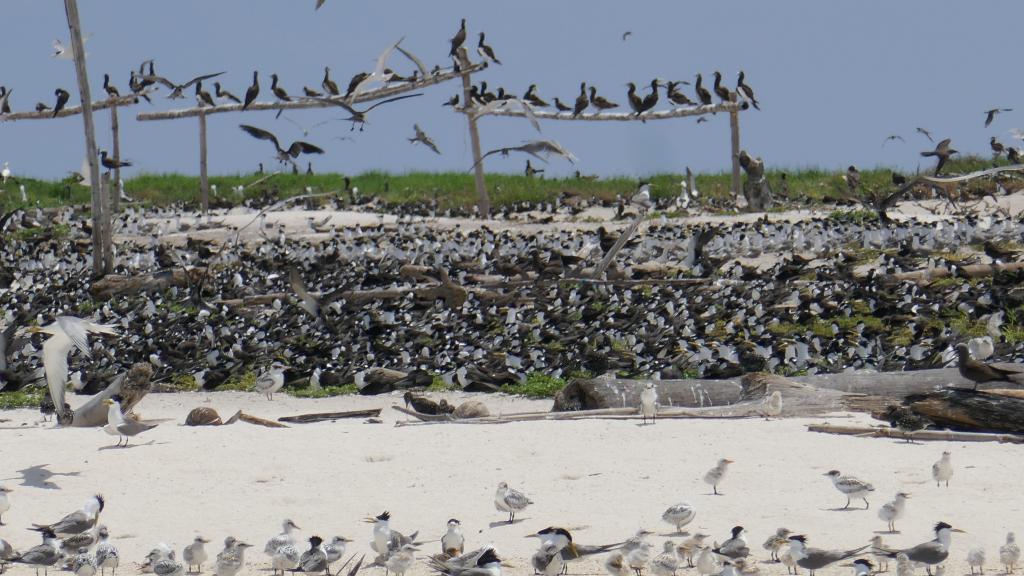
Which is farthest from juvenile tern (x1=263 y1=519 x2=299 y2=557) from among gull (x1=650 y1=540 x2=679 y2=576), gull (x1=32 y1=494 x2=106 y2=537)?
gull (x1=650 y1=540 x2=679 y2=576)

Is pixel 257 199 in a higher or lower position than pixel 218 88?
lower

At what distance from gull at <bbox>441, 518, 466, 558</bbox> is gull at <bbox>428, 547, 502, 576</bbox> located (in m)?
0.32

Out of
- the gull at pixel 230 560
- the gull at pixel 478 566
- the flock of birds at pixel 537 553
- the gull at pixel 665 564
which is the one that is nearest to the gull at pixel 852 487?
the flock of birds at pixel 537 553

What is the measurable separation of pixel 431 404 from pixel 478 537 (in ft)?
15.0

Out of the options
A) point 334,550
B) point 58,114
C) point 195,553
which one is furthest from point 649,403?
point 58,114

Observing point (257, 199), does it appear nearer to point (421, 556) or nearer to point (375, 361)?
point (375, 361)

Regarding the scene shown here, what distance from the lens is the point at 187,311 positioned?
20453 millimetres

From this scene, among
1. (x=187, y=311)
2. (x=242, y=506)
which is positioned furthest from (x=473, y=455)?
(x=187, y=311)

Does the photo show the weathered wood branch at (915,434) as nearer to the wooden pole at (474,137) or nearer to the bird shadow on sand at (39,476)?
the bird shadow on sand at (39,476)

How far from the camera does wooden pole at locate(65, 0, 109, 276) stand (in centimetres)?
2169

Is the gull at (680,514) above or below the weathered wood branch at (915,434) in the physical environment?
above

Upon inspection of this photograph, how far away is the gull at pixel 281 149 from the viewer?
1872 centimetres

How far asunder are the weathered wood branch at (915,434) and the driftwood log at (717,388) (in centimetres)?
117

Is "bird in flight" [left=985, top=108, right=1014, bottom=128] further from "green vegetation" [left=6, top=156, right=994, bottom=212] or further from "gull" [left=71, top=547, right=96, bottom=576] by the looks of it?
"gull" [left=71, top=547, right=96, bottom=576]
